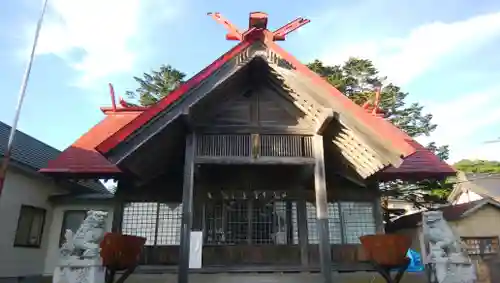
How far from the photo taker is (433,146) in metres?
21.6

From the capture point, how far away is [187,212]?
6.61 metres

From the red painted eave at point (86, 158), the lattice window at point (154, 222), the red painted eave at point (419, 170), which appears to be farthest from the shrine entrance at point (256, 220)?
the red painted eave at point (86, 158)

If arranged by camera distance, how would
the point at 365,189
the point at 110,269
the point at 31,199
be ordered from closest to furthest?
the point at 110,269
the point at 365,189
the point at 31,199

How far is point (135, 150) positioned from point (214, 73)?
7.00 ft

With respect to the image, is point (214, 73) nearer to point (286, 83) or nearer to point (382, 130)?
point (286, 83)

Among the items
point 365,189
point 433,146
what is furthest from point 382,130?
point 433,146

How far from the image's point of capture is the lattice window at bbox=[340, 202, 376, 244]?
8.95 m

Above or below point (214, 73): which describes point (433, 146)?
above

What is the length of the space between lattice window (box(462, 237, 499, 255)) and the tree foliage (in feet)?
59.0

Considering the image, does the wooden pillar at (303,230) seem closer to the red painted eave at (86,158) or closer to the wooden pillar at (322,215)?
the wooden pillar at (322,215)

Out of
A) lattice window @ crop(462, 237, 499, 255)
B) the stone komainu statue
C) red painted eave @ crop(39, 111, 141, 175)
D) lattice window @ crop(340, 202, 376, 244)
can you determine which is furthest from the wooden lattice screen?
lattice window @ crop(462, 237, 499, 255)

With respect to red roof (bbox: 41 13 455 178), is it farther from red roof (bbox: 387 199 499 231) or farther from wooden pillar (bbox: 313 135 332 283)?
red roof (bbox: 387 199 499 231)

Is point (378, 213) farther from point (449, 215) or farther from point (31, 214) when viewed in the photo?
point (31, 214)

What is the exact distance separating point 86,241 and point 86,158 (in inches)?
145
